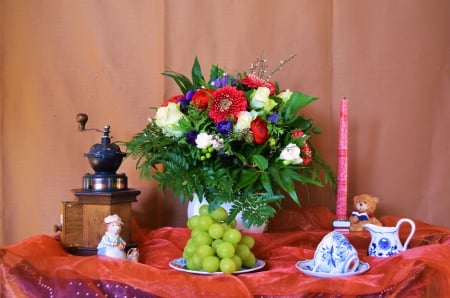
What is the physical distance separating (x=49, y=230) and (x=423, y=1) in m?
1.16

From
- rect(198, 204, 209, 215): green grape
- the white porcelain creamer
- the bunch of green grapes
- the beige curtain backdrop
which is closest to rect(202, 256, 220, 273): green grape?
the bunch of green grapes

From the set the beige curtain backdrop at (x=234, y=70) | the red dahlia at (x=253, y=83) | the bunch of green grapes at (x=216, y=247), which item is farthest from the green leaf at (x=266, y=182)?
the beige curtain backdrop at (x=234, y=70)

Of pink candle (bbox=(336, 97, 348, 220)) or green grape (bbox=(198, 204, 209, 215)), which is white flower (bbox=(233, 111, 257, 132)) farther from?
pink candle (bbox=(336, 97, 348, 220))

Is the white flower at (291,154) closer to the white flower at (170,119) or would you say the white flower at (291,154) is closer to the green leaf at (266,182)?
the green leaf at (266,182)

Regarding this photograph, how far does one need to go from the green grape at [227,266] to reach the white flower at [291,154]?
259mm

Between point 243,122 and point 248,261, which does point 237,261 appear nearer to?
point 248,261

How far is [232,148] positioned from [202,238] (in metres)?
0.22

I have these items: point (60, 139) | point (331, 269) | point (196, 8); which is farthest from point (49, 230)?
point (331, 269)

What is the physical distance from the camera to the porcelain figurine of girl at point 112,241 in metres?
0.92

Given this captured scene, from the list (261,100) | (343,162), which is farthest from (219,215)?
(343,162)

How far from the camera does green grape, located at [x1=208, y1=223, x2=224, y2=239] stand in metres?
0.88

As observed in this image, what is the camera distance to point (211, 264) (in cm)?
84

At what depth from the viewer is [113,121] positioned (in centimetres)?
134

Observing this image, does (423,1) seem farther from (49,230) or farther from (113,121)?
(49,230)
